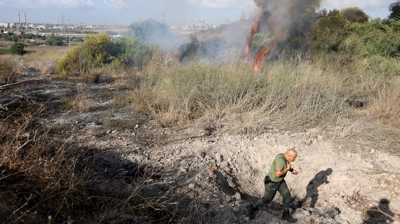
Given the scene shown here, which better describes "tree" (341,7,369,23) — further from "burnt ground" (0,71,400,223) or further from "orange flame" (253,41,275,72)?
"burnt ground" (0,71,400,223)

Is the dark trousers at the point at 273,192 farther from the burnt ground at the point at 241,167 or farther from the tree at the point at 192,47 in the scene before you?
the tree at the point at 192,47

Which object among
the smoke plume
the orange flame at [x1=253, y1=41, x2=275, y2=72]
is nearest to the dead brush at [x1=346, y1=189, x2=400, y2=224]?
the orange flame at [x1=253, y1=41, x2=275, y2=72]

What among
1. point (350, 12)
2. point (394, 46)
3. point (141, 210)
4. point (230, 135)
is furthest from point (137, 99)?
point (350, 12)

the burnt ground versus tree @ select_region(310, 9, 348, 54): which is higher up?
tree @ select_region(310, 9, 348, 54)

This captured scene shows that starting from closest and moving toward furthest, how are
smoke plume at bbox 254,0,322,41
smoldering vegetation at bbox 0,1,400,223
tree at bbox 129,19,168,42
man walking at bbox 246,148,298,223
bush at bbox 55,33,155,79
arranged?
smoldering vegetation at bbox 0,1,400,223
man walking at bbox 246,148,298,223
smoke plume at bbox 254,0,322,41
bush at bbox 55,33,155,79
tree at bbox 129,19,168,42

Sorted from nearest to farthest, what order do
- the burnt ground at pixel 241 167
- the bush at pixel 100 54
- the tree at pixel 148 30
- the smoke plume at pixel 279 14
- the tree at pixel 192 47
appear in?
the burnt ground at pixel 241 167 → the smoke plume at pixel 279 14 → the bush at pixel 100 54 → the tree at pixel 192 47 → the tree at pixel 148 30

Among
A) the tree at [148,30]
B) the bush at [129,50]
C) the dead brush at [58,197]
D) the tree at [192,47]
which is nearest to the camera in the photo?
the dead brush at [58,197]

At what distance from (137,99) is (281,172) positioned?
219 inches

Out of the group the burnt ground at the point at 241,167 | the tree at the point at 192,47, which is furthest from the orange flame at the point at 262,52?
the burnt ground at the point at 241,167

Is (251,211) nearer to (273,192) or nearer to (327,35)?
(273,192)

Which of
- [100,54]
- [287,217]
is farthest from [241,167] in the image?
[100,54]

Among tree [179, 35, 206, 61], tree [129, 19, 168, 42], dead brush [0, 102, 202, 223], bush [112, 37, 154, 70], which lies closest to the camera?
dead brush [0, 102, 202, 223]

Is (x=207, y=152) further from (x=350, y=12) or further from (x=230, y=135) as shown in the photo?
(x=350, y=12)

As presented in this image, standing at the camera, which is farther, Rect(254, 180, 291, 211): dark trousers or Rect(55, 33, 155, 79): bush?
Rect(55, 33, 155, 79): bush
